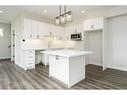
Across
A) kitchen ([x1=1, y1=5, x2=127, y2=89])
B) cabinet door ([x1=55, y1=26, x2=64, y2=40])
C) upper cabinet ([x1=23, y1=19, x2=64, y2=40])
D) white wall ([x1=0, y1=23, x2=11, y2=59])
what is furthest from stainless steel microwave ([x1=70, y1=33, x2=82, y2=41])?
white wall ([x1=0, y1=23, x2=11, y2=59])

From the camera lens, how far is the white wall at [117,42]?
4.46 metres

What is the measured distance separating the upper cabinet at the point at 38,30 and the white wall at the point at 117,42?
301cm

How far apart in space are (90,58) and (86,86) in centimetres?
320

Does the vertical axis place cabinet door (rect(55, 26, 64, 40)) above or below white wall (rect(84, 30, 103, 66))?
above

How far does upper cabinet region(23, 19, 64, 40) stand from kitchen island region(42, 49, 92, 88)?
2.17m

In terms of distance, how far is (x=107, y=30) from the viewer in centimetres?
489

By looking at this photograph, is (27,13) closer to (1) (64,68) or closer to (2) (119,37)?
(1) (64,68)

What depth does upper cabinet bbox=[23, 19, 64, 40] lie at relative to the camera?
4.90 metres

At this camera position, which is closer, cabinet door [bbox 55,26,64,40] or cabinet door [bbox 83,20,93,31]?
cabinet door [bbox 83,20,93,31]

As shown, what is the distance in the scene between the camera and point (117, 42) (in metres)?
4.69

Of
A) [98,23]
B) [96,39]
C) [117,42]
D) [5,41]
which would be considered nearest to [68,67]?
[98,23]

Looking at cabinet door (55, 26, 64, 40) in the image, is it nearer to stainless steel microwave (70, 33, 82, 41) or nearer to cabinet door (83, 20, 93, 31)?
stainless steel microwave (70, 33, 82, 41)

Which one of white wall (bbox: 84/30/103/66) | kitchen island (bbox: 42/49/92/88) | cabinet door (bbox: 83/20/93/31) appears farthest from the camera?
white wall (bbox: 84/30/103/66)
